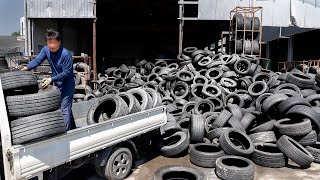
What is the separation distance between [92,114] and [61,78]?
113cm

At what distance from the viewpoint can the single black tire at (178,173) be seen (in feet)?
16.6

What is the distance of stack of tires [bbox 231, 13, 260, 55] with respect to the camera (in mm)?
15312

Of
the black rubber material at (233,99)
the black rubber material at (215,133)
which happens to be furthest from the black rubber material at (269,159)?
the black rubber material at (233,99)

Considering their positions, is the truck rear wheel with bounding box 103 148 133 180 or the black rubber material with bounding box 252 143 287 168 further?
the black rubber material with bounding box 252 143 287 168

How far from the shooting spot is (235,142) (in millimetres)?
6723

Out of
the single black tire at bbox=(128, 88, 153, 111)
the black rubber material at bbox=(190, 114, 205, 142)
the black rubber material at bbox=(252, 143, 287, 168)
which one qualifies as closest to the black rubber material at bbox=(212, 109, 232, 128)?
the black rubber material at bbox=(190, 114, 205, 142)

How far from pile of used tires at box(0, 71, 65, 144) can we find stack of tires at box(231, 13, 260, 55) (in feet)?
42.2

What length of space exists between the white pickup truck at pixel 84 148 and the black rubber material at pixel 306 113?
2.92 m

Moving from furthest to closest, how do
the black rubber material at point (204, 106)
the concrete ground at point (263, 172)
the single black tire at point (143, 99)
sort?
1. the black rubber material at point (204, 106)
2. the single black tire at point (143, 99)
3. the concrete ground at point (263, 172)

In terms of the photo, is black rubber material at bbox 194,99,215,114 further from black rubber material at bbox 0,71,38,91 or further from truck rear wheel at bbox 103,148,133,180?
black rubber material at bbox 0,71,38,91

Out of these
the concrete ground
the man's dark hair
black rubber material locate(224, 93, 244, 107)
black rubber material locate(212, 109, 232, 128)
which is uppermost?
the man's dark hair

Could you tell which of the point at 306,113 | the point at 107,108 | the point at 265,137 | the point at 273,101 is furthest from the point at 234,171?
the point at 273,101

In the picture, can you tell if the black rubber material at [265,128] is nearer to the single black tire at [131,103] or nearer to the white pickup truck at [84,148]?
the white pickup truck at [84,148]

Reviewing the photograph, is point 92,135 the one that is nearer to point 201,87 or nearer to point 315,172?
point 315,172
